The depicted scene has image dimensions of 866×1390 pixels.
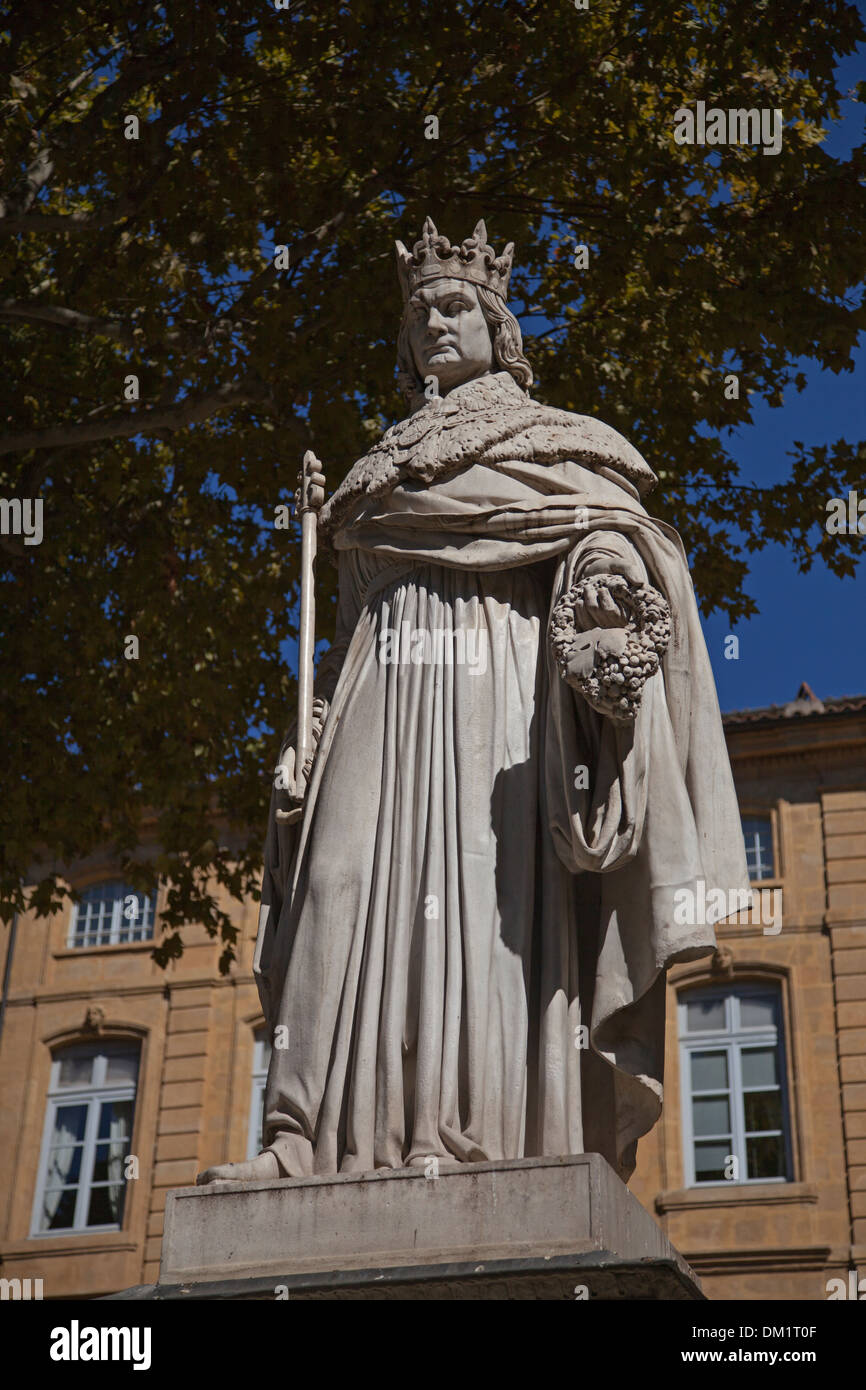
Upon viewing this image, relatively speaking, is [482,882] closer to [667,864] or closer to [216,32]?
[667,864]

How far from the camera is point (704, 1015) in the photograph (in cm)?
2578

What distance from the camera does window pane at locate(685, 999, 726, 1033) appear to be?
84.4 feet

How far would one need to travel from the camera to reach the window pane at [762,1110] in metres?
25.0

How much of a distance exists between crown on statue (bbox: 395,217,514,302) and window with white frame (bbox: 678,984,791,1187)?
66.0 feet

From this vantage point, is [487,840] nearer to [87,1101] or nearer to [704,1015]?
[704,1015]

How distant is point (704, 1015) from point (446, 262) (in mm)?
20797

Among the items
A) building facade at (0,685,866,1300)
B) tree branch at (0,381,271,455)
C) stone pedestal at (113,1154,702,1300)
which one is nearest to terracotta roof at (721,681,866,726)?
building facade at (0,685,866,1300)

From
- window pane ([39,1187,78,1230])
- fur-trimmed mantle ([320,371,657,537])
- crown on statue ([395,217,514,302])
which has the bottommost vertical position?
fur-trimmed mantle ([320,371,657,537])

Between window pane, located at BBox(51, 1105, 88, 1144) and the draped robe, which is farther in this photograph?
window pane, located at BBox(51, 1105, 88, 1144)

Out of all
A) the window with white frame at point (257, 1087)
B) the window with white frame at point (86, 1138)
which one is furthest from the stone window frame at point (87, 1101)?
the window with white frame at point (257, 1087)

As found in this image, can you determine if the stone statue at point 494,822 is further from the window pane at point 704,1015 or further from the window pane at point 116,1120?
the window pane at point 116,1120

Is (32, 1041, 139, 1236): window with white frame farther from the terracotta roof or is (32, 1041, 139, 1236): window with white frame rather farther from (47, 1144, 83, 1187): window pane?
the terracotta roof

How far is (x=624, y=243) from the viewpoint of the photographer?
12508 mm
